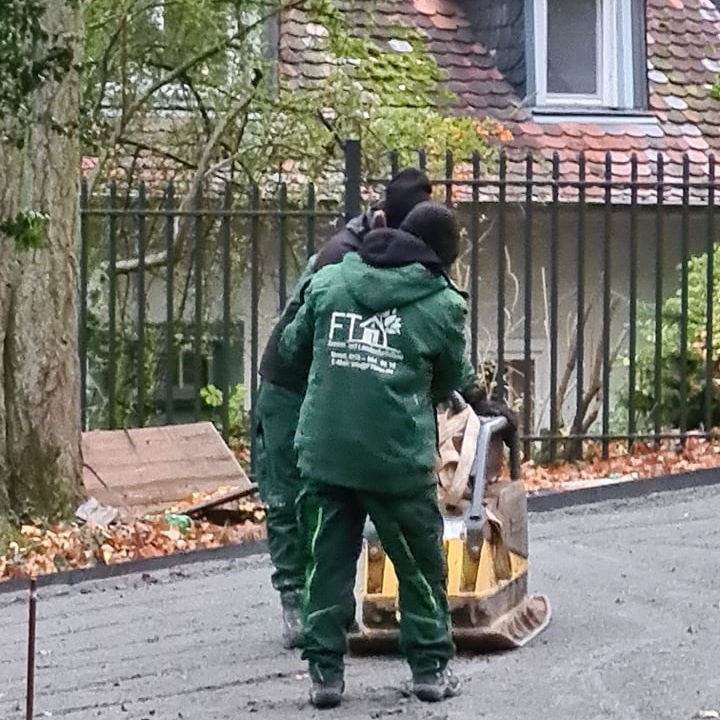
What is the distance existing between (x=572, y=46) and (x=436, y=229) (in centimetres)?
1070

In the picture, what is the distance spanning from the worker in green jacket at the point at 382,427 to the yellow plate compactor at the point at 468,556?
0.49 m

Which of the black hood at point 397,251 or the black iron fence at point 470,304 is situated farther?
the black iron fence at point 470,304

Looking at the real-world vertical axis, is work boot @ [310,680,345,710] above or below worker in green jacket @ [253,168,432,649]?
below

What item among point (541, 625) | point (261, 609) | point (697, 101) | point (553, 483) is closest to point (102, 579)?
point (261, 609)

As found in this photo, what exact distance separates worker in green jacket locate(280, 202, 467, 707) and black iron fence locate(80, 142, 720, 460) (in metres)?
4.78

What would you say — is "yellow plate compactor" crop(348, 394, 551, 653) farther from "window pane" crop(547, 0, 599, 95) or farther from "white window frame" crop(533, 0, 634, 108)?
"window pane" crop(547, 0, 599, 95)

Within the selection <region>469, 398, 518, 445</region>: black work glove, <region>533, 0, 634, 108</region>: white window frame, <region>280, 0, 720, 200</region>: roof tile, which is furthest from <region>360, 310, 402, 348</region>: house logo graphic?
<region>533, 0, 634, 108</region>: white window frame

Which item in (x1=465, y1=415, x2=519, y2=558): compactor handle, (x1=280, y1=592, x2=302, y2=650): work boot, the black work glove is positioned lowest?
(x1=280, y1=592, x2=302, y2=650): work boot

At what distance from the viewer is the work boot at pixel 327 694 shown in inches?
229

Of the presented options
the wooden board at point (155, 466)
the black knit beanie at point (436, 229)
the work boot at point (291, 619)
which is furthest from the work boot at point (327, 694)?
the wooden board at point (155, 466)

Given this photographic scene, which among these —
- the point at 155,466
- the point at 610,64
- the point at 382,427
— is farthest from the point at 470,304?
the point at 382,427

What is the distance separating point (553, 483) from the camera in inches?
Result: 422

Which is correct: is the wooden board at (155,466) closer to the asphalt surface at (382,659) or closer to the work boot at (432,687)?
the asphalt surface at (382,659)

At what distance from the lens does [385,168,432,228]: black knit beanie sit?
611 centimetres
